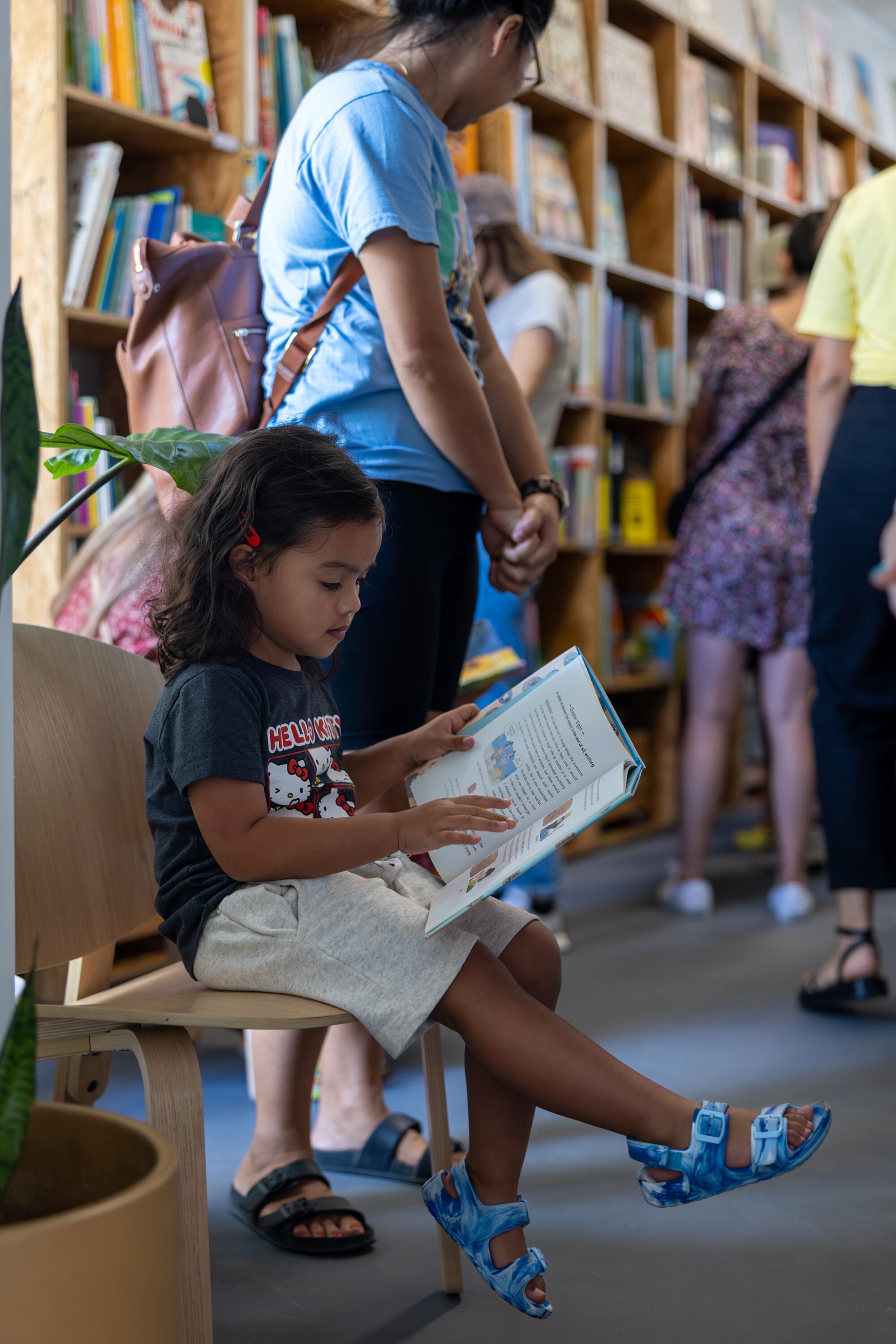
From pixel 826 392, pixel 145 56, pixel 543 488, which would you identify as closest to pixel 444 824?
pixel 543 488

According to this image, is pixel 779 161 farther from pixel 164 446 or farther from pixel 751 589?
pixel 164 446

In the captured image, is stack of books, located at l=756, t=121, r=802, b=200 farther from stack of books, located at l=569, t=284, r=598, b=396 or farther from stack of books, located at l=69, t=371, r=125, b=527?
stack of books, located at l=69, t=371, r=125, b=527

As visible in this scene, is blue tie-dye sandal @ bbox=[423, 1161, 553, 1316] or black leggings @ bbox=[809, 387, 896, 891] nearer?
blue tie-dye sandal @ bbox=[423, 1161, 553, 1316]

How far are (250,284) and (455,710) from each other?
603mm

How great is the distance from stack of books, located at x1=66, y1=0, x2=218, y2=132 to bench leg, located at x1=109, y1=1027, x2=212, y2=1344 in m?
1.89

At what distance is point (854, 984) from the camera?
A: 2.09 metres

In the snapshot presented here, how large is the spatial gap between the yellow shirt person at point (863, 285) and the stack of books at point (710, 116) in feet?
6.39

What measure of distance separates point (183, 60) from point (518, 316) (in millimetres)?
793

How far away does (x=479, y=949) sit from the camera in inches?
40.4

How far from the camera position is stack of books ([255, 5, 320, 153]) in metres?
2.48

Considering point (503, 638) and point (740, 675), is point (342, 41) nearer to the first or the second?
point (503, 638)

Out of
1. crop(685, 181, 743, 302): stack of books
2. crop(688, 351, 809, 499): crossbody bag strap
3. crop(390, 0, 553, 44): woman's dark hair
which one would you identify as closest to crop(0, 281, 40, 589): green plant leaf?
crop(390, 0, 553, 44): woman's dark hair

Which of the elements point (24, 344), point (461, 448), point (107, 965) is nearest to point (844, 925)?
point (461, 448)

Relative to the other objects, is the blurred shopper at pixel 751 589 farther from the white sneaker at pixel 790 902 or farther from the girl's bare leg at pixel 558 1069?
the girl's bare leg at pixel 558 1069
